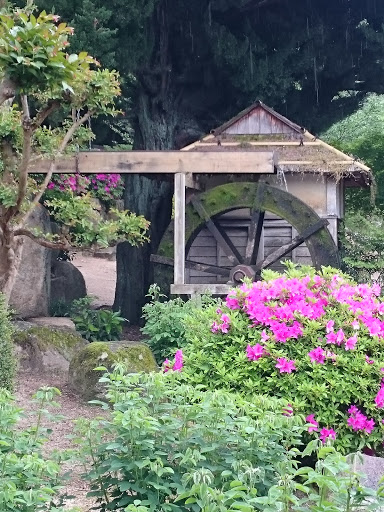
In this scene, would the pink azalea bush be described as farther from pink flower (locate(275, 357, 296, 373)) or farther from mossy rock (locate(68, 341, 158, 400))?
mossy rock (locate(68, 341, 158, 400))

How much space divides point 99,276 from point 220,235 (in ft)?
29.1

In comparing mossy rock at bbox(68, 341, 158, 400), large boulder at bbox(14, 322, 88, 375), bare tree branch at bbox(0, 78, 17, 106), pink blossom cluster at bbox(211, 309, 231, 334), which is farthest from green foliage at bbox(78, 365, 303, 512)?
large boulder at bbox(14, 322, 88, 375)

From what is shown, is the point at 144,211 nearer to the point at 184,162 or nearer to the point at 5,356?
the point at 184,162

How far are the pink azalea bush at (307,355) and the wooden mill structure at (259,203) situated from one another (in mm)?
5151

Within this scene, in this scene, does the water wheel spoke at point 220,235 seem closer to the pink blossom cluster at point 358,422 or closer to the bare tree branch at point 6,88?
the bare tree branch at point 6,88

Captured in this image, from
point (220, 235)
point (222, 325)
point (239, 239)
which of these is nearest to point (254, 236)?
point (220, 235)

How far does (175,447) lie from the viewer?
3369 millimetres

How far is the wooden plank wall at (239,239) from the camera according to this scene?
42.0 feet

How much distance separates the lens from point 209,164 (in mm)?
9938

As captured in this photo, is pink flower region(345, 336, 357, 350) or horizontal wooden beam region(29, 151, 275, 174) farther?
horizontal wooden beam region(29, 151, 275, 174)

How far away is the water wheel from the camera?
449 inches

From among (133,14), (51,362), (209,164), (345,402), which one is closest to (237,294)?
(345,402)

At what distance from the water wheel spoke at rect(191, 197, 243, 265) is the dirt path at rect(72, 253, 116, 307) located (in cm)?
392

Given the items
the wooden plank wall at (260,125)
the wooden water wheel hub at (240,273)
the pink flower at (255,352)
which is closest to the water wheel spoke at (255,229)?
the wooden water wheel hub at (240,273)
